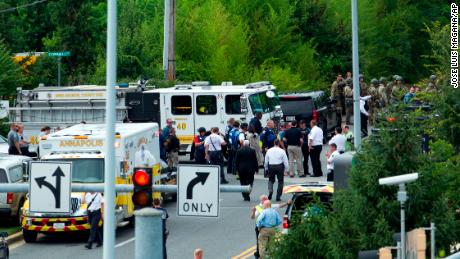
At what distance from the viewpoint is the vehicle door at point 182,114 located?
4155 centimetres

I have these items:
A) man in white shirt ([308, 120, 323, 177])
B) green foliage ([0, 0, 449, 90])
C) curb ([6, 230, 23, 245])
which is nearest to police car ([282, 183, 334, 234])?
curb ([6, 230, 23, 245])

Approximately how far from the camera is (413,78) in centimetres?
6912

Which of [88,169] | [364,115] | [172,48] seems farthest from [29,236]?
[172,48]

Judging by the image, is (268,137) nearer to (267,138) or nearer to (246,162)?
(267,138)

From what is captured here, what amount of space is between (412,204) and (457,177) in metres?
3.04

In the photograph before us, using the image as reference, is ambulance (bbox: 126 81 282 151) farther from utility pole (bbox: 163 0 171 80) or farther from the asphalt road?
the asphalt road

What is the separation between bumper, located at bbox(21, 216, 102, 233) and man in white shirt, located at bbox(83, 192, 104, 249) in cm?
43

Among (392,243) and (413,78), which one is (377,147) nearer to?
(392,243)

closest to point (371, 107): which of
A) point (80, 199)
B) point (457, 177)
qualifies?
point (80, 199)

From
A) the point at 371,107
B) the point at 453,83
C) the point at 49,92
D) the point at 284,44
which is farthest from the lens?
the point at 284,44

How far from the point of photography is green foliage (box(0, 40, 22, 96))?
43438 millimetres

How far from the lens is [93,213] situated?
2797 cm

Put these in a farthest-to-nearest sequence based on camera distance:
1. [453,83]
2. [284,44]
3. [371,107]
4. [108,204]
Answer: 1. [284,44]
2. [371,107]
3. [453,83]
4. [108,204]

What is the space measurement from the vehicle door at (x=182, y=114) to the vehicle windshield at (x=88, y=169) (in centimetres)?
1204
